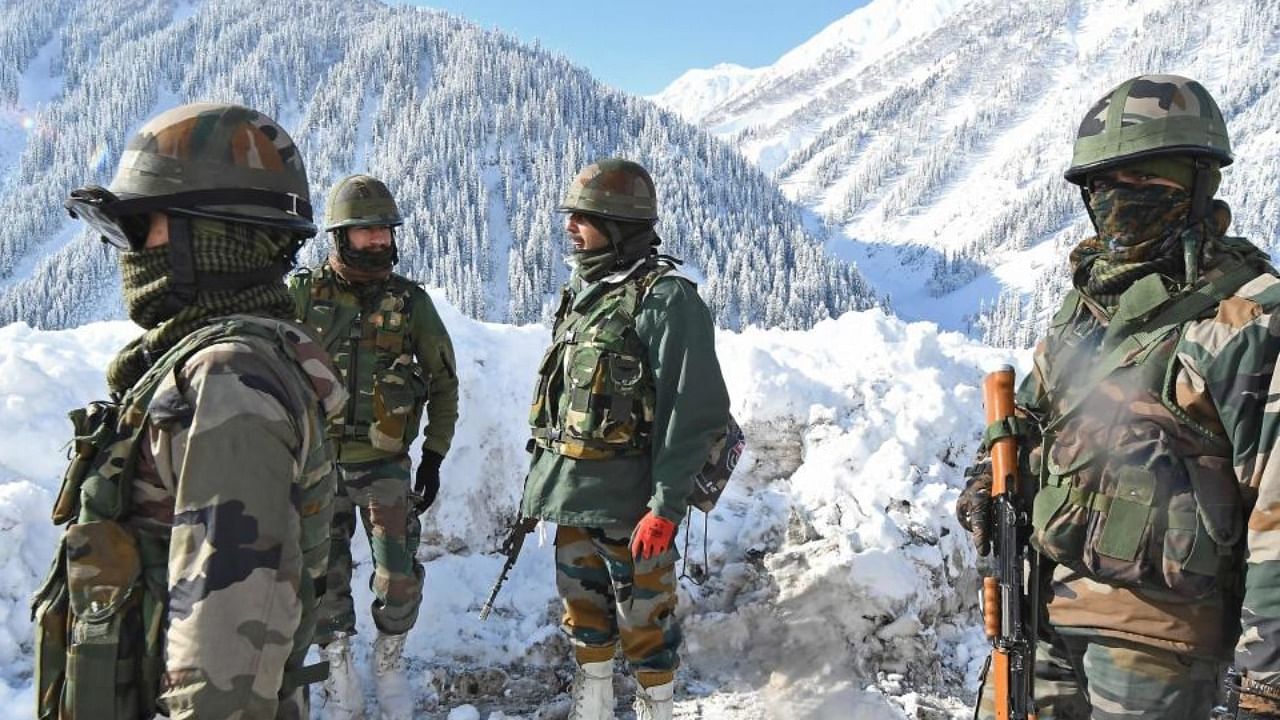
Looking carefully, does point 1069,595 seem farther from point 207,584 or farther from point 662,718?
point 207,584

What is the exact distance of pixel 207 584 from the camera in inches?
57.4

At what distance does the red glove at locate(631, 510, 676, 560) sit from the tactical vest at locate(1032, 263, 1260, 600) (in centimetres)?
145

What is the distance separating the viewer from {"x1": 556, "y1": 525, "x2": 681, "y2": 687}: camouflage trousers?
3594 millimetres

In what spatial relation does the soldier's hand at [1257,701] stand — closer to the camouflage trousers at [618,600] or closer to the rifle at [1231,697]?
the rifle at [1231,697]

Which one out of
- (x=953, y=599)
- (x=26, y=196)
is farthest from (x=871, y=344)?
(x=26, y=196)

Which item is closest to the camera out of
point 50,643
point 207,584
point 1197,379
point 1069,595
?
point 207,584

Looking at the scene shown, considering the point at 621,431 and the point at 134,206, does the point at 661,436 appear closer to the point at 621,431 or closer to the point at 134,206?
the point at 621,431

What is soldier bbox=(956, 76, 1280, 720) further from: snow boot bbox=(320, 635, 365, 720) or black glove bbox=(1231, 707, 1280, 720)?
snow boot bbox=(320, 635, 365, 720)

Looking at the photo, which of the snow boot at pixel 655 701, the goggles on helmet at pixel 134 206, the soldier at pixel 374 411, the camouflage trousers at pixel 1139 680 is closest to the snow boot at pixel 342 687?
the soldier at pixel 374 411

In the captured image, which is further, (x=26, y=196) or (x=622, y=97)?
(x=622, y=97)

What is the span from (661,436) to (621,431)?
→ 0.68ft

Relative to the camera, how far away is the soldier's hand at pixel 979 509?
2941mm

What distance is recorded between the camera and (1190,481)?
227cm

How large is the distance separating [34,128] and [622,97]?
375ft
